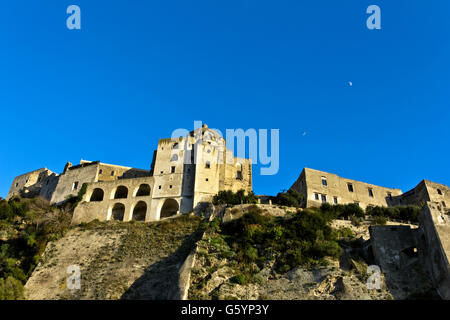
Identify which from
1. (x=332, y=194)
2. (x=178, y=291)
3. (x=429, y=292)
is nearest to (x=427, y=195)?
(x=332, y=194)

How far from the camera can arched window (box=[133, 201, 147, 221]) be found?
45.5 meters

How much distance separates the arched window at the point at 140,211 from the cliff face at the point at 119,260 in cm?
416

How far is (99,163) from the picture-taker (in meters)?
51.8

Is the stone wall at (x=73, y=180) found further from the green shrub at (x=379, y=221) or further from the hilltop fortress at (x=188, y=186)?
the green shrub at (x=379, y=221)

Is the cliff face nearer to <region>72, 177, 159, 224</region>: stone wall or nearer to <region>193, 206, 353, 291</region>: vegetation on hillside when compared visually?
<region>72, 177, 159, 224</region>: stone wall

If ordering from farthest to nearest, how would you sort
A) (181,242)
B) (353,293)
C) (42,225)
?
(42,225) < (181,242) < (353,293)

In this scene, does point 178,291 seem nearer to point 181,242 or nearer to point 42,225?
point 181,242

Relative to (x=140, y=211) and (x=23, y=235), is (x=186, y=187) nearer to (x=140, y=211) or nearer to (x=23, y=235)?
(x=140, y=211)

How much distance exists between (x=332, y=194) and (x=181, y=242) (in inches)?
802

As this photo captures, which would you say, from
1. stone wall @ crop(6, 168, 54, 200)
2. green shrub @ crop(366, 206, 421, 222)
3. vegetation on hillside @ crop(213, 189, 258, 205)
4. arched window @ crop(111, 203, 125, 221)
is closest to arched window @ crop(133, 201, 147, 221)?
arched window @ crop(111, 203, 125, 221)

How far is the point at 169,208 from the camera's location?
46.1m

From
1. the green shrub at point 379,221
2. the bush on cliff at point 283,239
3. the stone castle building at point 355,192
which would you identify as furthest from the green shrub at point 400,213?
the bush on cliff at point 283,239

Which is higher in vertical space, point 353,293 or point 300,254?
point 300,254

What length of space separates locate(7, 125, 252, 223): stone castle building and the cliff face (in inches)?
165
